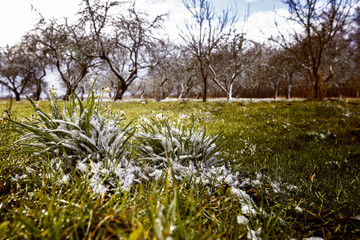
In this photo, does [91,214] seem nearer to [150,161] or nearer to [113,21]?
[150,161]

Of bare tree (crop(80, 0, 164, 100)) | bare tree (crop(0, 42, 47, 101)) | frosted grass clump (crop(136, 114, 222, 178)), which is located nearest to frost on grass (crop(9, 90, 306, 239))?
frosted grass clump (crop(136, 114, 222, 178))

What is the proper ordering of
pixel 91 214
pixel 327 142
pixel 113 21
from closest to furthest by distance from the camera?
pixel 91 214 → pixel 327 142 → pixel 113 21

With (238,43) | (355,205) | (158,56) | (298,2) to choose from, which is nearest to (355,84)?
(238,43)

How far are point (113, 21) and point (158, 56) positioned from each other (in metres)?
5.29

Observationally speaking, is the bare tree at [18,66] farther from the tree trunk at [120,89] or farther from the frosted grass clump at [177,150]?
the frosted grass clump at [177,150]

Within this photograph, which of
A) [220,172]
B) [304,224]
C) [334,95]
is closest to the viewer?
[304,224]

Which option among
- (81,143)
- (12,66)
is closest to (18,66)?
(12,66)

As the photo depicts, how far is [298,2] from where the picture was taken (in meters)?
13.7

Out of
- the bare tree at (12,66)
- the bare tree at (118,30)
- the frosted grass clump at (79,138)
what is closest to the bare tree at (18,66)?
the bare tree at (12,66)

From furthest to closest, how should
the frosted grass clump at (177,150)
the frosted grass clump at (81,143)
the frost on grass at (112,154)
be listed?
1. the frosted grass clump at (177,150)
2. the frosted grass clump at (81,143)
3. the frost on grass at (112,154)

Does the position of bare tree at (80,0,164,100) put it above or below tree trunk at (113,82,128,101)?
above

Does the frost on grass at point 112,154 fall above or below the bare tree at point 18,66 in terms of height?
below

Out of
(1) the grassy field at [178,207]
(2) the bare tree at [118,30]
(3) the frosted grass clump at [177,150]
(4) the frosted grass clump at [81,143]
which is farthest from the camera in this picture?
(2) the bare tree at [118,30]

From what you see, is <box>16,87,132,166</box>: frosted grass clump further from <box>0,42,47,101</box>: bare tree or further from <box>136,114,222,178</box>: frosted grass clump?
<box>0,42,47,101</box>: bare tree
